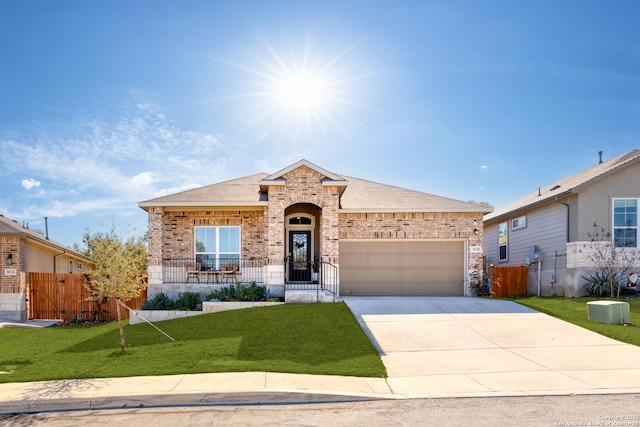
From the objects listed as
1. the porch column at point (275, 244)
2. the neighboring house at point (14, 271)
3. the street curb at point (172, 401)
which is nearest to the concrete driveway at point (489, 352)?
the street curb at point (172, 401)

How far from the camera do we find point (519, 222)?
24.5 m

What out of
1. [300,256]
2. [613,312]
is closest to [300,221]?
[300,256]

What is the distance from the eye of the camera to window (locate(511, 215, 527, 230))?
24.0 metres

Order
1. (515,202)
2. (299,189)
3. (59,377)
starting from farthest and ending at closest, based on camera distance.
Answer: (515,202) → (299,189) → (59,377)

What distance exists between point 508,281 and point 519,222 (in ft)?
14.0

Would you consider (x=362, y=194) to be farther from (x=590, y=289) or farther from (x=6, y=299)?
(x=6, y=299)

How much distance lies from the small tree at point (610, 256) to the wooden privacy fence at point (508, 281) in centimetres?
337

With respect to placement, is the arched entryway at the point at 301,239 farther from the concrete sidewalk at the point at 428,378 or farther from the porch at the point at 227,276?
the concrete sidewalk at the point at 428,378

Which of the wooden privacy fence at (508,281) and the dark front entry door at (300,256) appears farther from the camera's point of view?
the wooden privacy fence at (508,281)

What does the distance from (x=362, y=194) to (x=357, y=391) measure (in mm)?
13869

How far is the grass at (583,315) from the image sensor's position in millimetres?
12311

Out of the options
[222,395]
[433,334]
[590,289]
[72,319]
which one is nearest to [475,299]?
[590,289]

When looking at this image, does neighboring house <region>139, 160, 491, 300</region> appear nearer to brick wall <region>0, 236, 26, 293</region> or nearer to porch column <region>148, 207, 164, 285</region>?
porch column <region>148, 207, 164, 285</region>

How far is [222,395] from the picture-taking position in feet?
25.5
